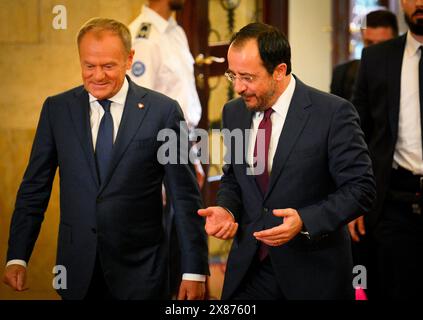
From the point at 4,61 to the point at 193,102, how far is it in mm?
1054

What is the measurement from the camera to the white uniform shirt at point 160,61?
410 cm

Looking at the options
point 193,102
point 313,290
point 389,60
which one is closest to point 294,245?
point 313,290

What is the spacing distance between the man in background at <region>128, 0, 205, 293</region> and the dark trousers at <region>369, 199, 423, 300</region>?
43.4 inches

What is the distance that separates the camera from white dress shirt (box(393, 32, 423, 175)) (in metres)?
3.73

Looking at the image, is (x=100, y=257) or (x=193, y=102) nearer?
(x=100, y=257)

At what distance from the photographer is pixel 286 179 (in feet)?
9.13

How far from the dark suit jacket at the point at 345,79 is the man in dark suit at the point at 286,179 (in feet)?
7.04

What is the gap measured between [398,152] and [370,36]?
1464mm

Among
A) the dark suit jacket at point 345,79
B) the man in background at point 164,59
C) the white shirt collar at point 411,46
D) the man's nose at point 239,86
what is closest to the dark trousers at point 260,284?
the man's nose at point 239,86

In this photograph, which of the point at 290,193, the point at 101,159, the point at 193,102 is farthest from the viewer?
the point at 193,102

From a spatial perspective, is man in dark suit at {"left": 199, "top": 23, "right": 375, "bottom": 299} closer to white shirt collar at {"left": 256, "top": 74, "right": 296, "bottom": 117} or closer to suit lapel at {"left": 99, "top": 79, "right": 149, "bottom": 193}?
white shirt collar at {"left": 256, "top": 74, "right": 296, "bottom": 117}

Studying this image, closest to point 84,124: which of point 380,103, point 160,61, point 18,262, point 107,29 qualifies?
point 107,29

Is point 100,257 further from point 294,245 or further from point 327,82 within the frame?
point 327,82

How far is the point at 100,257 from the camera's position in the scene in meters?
2.94
